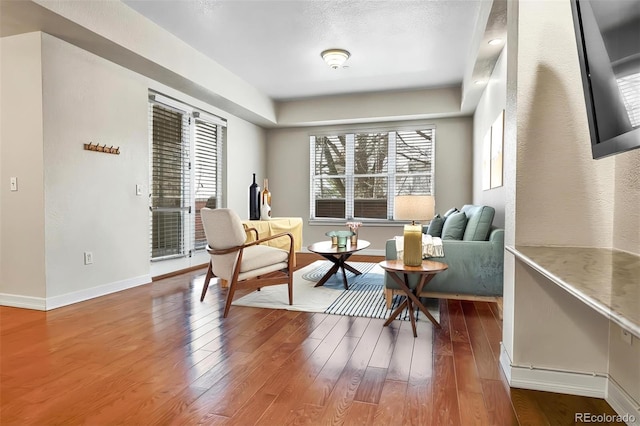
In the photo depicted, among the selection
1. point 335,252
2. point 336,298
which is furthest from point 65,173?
point 336,298

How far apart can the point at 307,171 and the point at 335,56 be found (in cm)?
298

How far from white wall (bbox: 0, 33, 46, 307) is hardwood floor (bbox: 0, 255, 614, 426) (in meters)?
0.36

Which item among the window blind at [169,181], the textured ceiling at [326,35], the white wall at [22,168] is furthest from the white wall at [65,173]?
the textured ceiling at [326,35]

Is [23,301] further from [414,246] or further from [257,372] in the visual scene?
[414,246]

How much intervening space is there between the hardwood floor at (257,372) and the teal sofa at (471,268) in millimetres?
204

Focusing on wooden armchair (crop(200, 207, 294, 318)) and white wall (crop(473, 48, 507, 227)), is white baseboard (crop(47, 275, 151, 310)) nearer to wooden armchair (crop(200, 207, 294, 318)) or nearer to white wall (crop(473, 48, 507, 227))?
wooden armchair (crop(200, 207, 294, 318))

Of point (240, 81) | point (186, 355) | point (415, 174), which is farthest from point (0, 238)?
point (415, 174)

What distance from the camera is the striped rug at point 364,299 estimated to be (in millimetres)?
3111

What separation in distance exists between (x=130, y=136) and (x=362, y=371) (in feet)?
11.7

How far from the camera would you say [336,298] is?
11.8ft

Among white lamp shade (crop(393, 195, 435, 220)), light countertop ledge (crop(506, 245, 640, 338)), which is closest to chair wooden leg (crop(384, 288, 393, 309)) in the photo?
white lamp shade (crop(393, 195, 435, 220))

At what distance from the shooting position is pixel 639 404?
154 centimetres

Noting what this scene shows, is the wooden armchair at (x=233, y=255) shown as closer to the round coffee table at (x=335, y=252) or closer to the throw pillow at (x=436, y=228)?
the round coffee table at (x=335, y=252)

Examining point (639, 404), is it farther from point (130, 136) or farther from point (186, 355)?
point (130, 136)
